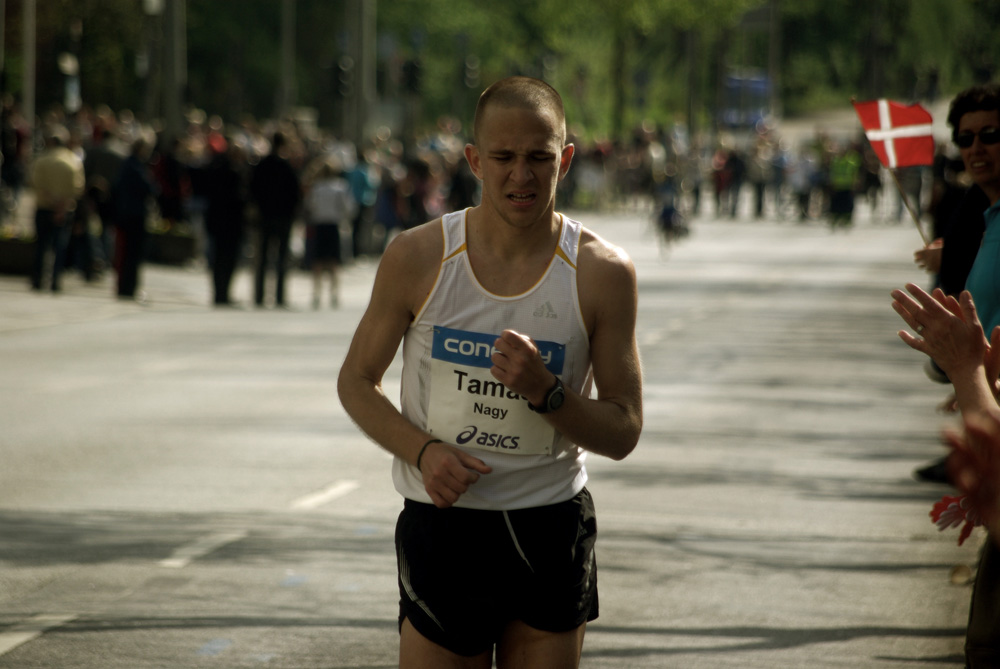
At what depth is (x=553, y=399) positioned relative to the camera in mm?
3287

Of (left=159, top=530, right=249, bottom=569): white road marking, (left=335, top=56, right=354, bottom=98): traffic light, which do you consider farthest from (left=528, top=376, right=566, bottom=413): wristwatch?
(left=335, top=56, right=354, bottom=98): traffic light

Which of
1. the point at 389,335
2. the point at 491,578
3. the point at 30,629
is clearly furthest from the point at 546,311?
the point at 30,629

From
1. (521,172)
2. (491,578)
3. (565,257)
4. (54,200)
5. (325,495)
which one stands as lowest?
(325,495)

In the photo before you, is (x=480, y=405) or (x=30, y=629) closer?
(x=480, y=405)

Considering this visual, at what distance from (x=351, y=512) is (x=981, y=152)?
14.6ft

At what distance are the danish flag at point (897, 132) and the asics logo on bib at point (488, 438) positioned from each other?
3.11m

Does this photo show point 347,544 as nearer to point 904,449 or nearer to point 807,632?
point 807,632

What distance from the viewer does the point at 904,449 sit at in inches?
425

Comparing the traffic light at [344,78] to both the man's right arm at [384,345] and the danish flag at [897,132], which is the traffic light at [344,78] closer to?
the danish flag at [897,132]

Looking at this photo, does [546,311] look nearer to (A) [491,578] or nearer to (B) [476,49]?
(A) [491,578]

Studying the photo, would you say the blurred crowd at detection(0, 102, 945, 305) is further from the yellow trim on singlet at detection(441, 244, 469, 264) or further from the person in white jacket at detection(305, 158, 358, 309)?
the yellow trim on singlet at detection(441, 244, 469, 264)

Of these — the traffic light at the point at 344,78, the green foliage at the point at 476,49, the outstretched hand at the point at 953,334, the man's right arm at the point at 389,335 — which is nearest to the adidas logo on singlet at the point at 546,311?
the man's right arm at the point at 389,335

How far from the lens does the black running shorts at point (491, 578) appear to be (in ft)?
11.5

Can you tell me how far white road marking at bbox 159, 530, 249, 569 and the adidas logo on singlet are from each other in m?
4.14
